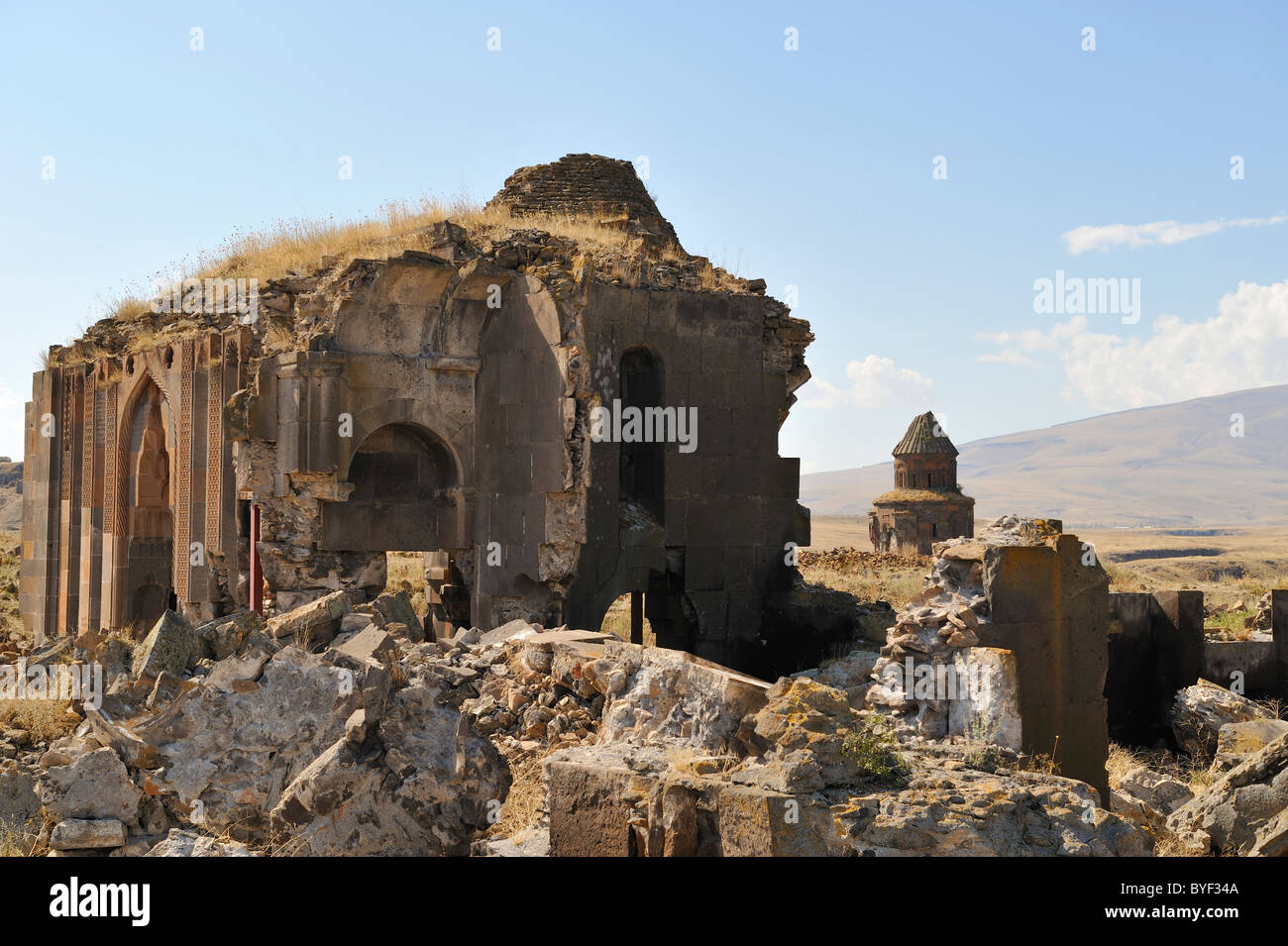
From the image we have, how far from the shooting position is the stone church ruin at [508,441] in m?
13.6

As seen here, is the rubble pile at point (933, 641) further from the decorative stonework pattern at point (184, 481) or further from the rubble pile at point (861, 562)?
the rubble pile at point (861, 562)

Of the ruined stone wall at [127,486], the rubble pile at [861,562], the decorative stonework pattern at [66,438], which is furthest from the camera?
the rubble pile at [861,562]

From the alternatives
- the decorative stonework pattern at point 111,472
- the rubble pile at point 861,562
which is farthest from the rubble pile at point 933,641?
the rubble pile at point 861,562

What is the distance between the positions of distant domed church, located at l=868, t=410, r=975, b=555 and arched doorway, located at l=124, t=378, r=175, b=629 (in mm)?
25961

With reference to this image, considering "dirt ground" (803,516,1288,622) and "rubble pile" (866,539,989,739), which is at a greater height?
"rubble pile" (866,539,989,739)

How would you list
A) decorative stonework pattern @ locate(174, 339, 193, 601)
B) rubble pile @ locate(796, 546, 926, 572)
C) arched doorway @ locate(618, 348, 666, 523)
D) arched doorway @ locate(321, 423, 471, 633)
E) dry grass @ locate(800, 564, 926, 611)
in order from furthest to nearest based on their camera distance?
1. rubble pile @ locate(796, 546, 926, 572)
2. dry grass @ locate(800, 564, 926, 611)
3. decorative stonework pattern @ locate(174, 339, 193, 601)
4. arched doorway @ locate(618, 348, 666, 523)
5. arched doorway @ locate(321, 423, 471, 633)

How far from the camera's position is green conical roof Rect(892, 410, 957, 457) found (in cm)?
4144

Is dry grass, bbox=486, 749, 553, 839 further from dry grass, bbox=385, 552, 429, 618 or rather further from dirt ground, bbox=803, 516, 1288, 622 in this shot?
dry grass, bbox=385, 552, 429, 618

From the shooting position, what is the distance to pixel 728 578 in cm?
1497

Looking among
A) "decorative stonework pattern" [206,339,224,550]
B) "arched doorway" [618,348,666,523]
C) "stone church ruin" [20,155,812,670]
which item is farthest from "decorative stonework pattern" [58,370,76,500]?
"arched doorway" [618,348,666,523]
